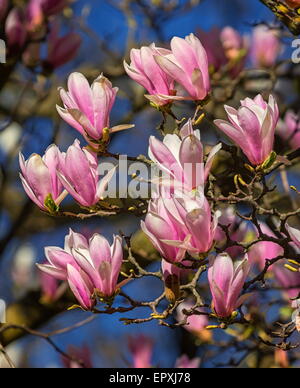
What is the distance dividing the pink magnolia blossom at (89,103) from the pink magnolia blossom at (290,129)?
671 mm

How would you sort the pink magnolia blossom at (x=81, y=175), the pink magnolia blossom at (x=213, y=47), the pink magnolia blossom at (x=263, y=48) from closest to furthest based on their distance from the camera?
the pink magnolia blossom at (x=81, y=175) → the pink magnolia blossom at (x=213, y=47) → the pink magnolia blossom at (x=263, y=48)

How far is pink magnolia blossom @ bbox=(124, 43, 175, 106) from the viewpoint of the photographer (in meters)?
1.24

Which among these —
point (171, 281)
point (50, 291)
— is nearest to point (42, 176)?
point (171, 281)

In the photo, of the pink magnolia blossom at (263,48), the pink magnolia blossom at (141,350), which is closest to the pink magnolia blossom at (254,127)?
the pink magnolia blossom at (141,350)

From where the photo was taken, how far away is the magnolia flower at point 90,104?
123 centimetres

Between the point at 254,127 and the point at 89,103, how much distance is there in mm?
300

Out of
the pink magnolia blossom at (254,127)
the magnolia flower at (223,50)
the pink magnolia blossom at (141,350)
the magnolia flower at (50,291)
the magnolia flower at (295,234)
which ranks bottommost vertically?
the pink magnolia blossom at (141,350)

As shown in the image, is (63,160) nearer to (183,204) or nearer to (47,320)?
(183,204)

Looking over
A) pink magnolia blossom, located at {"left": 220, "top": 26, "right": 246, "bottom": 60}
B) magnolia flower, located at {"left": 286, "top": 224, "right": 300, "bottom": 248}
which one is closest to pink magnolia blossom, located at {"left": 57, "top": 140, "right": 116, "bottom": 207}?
magnolia flower, located at {"left": 286, "top": 224, "right": 300, "bottom": 248}

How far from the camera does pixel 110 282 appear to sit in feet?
3.94

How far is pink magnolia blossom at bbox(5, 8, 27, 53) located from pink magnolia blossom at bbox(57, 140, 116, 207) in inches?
32.5

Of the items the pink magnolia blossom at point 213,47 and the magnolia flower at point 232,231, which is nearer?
the magnolia flower at point 232,231

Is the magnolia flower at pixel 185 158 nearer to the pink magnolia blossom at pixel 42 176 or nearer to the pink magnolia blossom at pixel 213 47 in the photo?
the pink magnolia blossom at pixel 42 176
